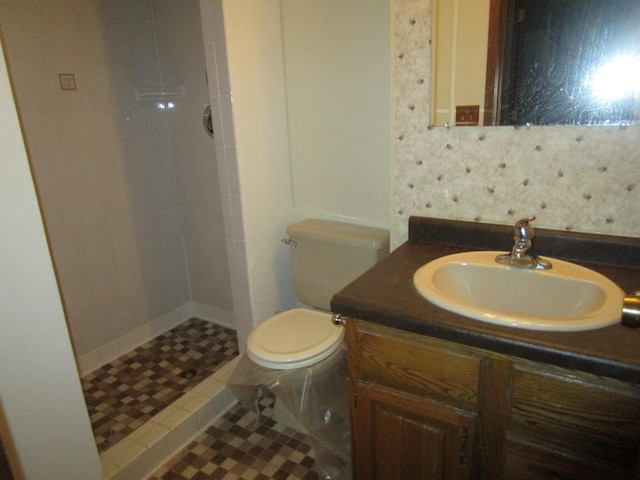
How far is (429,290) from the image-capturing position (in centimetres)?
102

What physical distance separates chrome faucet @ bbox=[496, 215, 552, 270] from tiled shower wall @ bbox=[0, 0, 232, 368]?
1.67 meters

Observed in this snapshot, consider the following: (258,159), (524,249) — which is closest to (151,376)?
(258,159)

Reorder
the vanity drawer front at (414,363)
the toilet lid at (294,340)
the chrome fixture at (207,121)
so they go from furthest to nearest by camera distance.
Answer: the chrome fixture at (207,121) < the toilet lid at (294,340) < the vanity drawer front at (414,363)

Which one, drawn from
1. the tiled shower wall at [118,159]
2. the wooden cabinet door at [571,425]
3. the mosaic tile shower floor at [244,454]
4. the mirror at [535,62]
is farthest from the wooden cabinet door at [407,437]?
the tiled shower wall at [118,159]

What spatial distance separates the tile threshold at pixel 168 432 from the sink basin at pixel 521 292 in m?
1.22

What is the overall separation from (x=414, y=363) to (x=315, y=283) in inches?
34.4

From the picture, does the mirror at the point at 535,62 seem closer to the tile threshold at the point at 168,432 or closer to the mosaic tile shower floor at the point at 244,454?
the mosaic tile shower floor at the point at 244,454

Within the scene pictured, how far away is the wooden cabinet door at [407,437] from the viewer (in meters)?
0.99

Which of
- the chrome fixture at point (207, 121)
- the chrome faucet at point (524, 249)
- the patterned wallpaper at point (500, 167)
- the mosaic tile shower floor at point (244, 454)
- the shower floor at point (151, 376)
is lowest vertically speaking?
the mosaic tile shower floor at point (244, 454)

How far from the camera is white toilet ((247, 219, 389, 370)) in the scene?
5.01ft

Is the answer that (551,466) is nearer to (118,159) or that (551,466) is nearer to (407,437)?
(407,437)

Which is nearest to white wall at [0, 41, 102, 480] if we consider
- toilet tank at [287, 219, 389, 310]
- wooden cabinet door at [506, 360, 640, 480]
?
toilet tank at [287, 219, 389, 310]

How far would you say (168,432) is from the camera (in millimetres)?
1695

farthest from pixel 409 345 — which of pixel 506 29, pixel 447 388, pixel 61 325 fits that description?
pixel 61 325
